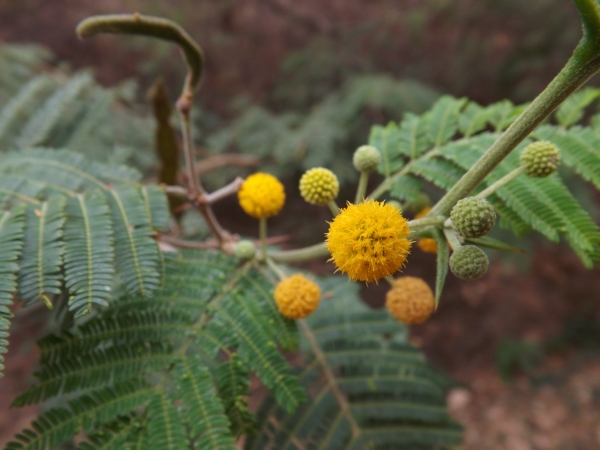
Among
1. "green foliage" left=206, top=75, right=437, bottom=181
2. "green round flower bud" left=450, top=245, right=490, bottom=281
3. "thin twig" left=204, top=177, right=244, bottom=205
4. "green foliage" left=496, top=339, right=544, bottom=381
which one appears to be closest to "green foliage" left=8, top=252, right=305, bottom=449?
"thin twig" left=204, top=177, right=244, bottom=205

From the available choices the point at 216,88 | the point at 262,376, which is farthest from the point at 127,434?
the point at 216,88

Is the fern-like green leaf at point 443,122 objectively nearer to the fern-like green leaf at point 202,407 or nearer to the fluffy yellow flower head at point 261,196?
the fluffy yellow flower head at point 261,196

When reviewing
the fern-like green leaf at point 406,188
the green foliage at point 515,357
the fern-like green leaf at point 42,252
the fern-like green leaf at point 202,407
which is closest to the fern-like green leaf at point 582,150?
the fern-like green leaf at point 406,188

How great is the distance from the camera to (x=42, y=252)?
5.69 ft

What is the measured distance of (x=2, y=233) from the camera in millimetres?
1758

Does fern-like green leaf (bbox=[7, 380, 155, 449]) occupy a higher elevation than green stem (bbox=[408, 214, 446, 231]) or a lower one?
lower

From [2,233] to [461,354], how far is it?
253 inches

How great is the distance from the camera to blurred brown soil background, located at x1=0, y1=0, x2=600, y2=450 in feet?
18.4

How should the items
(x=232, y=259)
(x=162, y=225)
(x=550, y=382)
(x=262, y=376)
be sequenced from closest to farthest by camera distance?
(x=262, y=376)
(x=162, y=225)
(x=232, y=259)
(x=550, y=382)

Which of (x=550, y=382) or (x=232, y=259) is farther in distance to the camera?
(x=550, y=382)

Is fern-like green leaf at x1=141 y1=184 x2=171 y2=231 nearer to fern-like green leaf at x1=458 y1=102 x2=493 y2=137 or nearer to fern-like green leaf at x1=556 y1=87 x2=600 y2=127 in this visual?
fern-like green leaf at x1=458 y1=102 x2=493 y2=137

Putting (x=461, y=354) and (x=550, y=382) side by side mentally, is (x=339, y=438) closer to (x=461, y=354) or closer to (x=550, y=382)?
(x=461, y=354)

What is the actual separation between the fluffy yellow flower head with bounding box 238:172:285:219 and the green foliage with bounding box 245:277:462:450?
828 mm

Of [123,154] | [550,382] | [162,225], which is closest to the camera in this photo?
[162,225]
